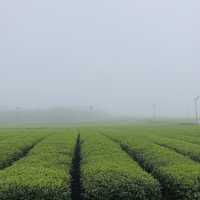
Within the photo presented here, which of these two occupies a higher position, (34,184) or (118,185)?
(34,184)

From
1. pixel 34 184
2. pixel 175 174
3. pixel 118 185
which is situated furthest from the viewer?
pixel 175 174

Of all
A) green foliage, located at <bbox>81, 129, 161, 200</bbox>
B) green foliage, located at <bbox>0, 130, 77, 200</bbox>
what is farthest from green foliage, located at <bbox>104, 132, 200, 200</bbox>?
green foliage, located at <bbox>0, 130, 77, 200</bbox>

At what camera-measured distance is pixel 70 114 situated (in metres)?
125

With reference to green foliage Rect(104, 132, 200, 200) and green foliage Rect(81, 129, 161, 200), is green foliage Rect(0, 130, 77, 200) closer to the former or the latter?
green foliage Rect(81, 129, 161, 200)

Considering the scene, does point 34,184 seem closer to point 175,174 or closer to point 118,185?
point 118,185

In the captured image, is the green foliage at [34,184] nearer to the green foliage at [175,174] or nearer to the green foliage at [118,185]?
the green foliage at [118,185]

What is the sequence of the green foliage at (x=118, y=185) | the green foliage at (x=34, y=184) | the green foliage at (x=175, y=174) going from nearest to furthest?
the green foliage at (x=34, y=184) < the green foliage at (x=118, y=185) < the green foliage at (x=175, y=174)

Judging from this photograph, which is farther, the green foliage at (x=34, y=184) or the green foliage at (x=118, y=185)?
the green foliage at (x=118, y=185)

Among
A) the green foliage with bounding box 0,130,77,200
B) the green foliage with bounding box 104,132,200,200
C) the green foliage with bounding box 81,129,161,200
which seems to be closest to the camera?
the green foliage with bounding box 0,130,77,200

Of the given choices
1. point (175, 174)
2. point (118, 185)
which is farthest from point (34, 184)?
point (175, 174)

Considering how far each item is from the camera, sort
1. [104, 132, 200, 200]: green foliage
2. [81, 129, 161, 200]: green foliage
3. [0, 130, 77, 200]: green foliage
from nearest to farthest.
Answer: [0, 130, 77, 200]: green foliage → [81, 129, 161, 200]: green foliage → [104, 132, 200, 200]: green foliage

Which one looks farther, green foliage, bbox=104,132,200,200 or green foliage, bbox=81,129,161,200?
green foliage, bbox=104,132,200,200

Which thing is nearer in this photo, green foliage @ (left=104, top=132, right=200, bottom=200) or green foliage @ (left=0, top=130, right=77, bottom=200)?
green foliage @ (left=0, top=130, right=77, bottom=200)

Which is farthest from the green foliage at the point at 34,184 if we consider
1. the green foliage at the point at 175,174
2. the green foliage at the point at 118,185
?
the green foliage at the point at 175,174
